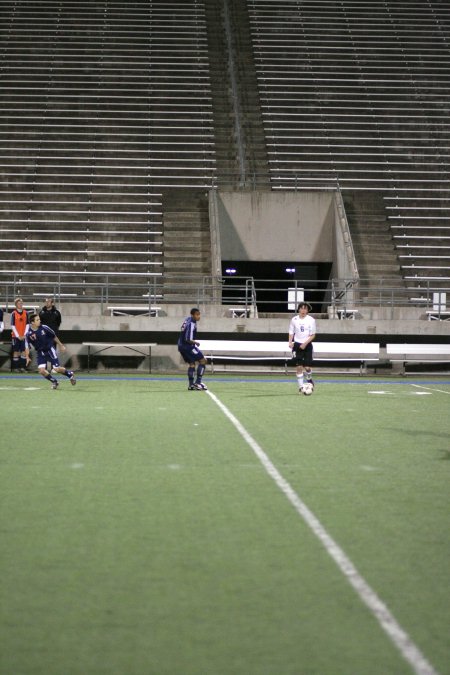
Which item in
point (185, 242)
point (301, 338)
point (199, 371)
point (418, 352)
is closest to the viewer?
point (301, 338)

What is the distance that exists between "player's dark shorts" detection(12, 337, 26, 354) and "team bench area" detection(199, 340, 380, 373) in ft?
16.0

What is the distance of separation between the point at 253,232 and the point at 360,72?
41.4 ft

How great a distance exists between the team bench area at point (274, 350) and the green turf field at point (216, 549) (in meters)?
13.5

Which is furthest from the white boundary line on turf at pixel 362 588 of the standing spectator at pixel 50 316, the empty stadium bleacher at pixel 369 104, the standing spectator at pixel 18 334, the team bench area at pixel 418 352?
the empty stadium bleacher at pixel 369 104

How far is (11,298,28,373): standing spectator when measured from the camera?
24.6 metres

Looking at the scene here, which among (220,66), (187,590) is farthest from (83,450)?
(220,66)

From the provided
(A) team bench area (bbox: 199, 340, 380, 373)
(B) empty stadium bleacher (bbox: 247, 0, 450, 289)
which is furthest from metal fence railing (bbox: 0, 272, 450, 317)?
(A) team bench area (bbox: 199, 340, 380, 373)

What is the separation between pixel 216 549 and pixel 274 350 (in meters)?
20.1

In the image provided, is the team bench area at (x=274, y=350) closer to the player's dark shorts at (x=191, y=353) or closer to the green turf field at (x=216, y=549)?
the player's dark shorts at (x=191, y=353)

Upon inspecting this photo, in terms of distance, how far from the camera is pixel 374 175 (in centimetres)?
3634

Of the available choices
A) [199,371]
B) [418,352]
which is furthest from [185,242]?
[199,371]

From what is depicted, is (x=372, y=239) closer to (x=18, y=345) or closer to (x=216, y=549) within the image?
(x=18, y=345)

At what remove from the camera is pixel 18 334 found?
81.3ft

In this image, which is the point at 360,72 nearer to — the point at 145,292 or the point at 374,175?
the point at 374,175
